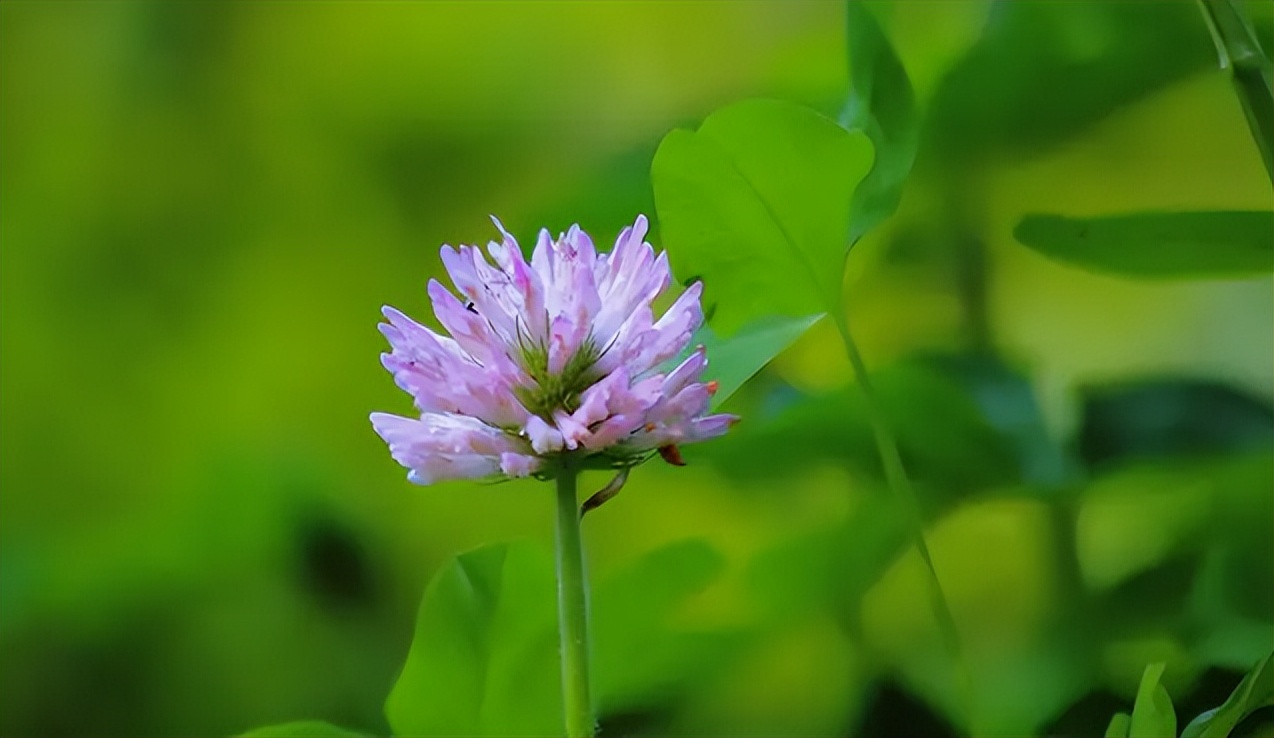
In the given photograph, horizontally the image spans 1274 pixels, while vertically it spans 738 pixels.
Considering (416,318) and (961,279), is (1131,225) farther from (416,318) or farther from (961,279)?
(416,318)

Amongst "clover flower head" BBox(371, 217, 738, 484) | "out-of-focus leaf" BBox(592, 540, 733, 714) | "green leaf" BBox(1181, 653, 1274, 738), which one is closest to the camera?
"clover flower head" BBox(371, 217, 738, 484)

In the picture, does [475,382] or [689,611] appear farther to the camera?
[689,611]

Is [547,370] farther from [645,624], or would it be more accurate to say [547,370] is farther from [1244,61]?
[1244,61]

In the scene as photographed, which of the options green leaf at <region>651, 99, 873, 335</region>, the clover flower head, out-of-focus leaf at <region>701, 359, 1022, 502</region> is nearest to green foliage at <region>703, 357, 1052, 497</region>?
out-of-focus leaf at <region>701, 359, 1022, 502</region>

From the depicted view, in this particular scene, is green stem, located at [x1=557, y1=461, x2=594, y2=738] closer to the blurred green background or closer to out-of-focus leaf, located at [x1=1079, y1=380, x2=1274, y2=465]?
the blurred green background

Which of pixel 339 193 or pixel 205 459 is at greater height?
pixel 339 193

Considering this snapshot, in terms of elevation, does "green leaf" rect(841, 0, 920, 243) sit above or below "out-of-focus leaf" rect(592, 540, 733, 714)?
above

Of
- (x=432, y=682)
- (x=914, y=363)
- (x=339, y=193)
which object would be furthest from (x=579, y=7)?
(x=432, y=682)

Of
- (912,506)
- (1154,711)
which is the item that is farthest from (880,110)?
(1154,711)
